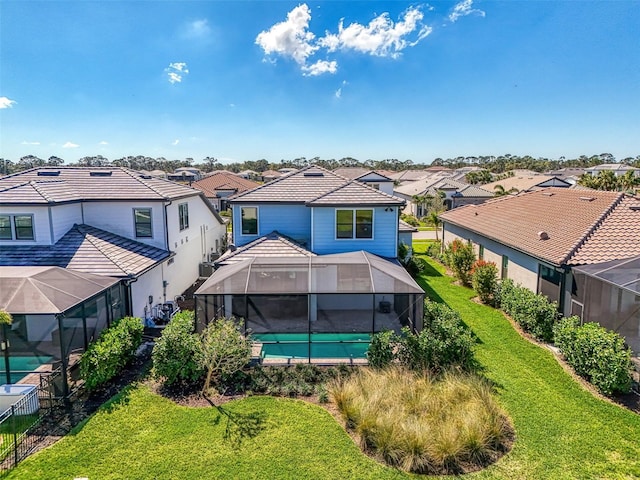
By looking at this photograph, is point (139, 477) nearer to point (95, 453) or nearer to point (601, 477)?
point (95, 453)

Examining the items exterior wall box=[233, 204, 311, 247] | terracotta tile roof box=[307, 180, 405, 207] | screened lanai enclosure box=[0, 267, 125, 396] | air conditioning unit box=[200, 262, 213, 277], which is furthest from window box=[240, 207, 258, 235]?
screened lanai enclosure box=[0, 267, 125, 396]

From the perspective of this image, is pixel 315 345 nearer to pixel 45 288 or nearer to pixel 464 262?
pixel 45 288

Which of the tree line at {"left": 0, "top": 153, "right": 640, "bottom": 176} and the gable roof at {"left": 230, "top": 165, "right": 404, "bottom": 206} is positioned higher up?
the tree line at {"left": 0, "top": 153, "right": 640, "bottom": 176}

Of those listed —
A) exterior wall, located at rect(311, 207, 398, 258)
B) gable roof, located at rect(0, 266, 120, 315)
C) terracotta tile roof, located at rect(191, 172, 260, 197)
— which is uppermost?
terracotta tile roof, located at rect(191, 172, 260, 197)

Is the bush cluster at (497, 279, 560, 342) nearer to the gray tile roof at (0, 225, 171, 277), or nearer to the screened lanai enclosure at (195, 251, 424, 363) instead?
the screened lanai enclosure at (195, 251, 424, 363)

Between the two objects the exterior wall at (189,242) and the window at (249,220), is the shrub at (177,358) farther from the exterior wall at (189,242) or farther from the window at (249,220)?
the window at (249,220)

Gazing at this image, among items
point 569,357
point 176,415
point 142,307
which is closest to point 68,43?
point 142,307

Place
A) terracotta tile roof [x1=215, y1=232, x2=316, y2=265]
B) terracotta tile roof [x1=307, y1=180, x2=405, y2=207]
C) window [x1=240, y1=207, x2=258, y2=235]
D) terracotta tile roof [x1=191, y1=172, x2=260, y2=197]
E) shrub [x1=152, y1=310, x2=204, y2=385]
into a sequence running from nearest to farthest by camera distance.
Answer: shrub [x1=152, y1=310, x2=204, y2=385] → terracotta tile roof [x1=215, y1=232, x2=316, y2=265] → terracotta tile roof [x1=307, y1=180, x2=405, y2=207] → window [x1=240, y1=207, x2=258, y2=235] → terracotta tile roof [x1=191, y1=172, x2=260, y2=197]
